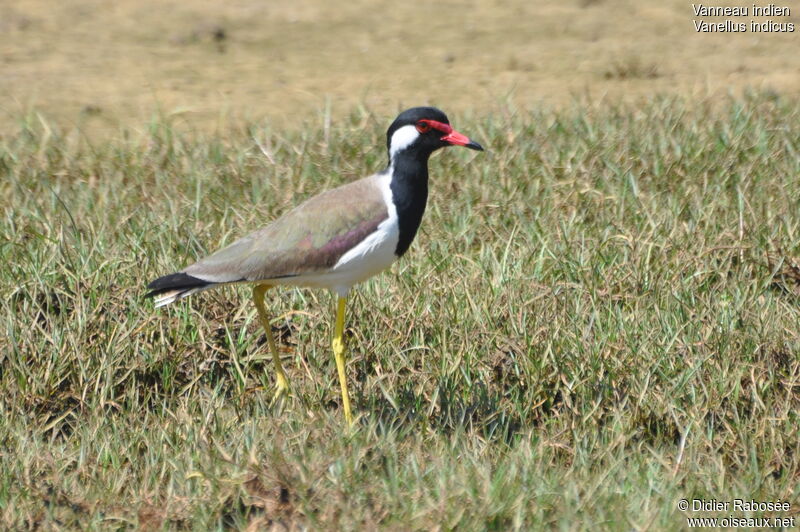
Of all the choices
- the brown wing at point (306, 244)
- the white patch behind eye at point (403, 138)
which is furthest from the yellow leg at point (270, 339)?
the white patch behind eye at point (403, 138)

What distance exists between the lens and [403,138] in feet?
15.3

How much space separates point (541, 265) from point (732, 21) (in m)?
4.77

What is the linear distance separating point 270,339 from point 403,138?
951 mm

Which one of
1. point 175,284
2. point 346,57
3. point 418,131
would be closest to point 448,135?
point 418,131

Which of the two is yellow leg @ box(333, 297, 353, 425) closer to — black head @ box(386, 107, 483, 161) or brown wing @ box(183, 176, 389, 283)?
brown wing @ box(183, 176, 389, 283)

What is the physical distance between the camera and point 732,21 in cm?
937

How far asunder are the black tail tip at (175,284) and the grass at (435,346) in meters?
0.45

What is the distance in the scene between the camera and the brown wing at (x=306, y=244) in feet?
14.9

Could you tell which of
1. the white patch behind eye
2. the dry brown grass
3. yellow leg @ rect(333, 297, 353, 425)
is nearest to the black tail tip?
yellow leg @ rect(333, 297, 353, 425)

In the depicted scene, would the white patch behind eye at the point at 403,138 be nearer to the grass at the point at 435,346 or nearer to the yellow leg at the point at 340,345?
the yellow leg at the point at 340,345

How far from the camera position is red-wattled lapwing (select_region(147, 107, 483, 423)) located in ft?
14.8

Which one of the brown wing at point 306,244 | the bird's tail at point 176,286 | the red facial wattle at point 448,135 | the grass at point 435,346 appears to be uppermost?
the red facial wattle at point 448,135

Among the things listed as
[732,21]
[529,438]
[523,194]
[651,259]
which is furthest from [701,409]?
[732,21]

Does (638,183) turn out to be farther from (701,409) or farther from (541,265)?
(701,409)
